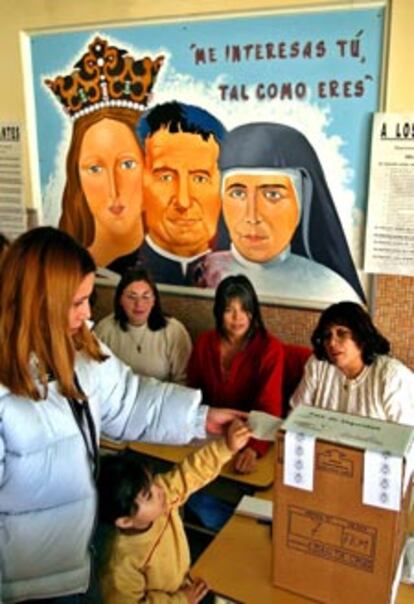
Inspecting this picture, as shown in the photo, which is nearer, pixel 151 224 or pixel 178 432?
pixel 178 432

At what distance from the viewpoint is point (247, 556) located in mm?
1417

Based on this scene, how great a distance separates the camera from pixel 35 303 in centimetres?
117

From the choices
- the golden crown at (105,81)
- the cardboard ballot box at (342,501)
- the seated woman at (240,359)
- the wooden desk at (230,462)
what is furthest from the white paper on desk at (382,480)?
the golden crown at (105,81)

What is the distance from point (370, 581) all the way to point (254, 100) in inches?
80.3

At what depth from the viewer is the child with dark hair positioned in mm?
1435

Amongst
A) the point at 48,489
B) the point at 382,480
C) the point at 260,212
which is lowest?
the point at 48,489

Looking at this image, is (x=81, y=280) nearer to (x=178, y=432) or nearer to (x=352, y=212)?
(x=178, y=432)

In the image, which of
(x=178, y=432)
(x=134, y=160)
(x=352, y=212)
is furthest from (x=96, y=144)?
(x=178, y=432)

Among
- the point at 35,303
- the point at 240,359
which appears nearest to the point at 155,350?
the point at 240,359

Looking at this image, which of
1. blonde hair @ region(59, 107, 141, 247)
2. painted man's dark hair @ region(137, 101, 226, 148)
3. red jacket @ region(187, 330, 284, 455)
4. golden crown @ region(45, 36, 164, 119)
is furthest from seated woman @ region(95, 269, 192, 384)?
golden crown @ region(45, 36, 164, 119)

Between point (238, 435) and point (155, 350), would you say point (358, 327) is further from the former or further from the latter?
point (155, 350)

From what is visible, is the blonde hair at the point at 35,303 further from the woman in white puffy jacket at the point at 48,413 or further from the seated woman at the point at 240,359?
the seated woman at the point at 240,359

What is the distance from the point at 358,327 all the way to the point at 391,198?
0.65 m

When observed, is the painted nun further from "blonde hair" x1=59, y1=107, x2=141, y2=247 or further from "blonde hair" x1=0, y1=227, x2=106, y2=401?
"blonde hair" x1=0, y1=227, x2=106, y2=401
